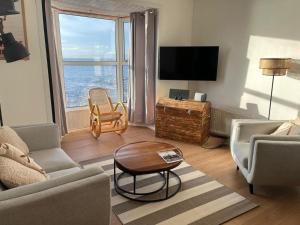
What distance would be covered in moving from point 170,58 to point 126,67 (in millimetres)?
1330

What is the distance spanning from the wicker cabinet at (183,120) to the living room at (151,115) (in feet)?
0.06

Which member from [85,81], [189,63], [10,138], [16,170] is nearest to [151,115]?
[189,63]

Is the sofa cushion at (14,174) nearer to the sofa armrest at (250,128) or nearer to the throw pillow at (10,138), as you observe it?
the throw pillow at (10,138)

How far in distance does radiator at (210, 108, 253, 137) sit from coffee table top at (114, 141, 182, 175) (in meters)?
1.81

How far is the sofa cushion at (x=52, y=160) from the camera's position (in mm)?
2115

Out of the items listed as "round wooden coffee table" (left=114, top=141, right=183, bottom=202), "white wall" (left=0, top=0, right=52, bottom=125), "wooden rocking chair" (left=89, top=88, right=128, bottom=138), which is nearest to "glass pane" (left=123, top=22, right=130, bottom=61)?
"wooden rocking chair" (left=89, top=88, right=128, bottom=138)

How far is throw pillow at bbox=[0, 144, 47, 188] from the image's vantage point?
1.50m

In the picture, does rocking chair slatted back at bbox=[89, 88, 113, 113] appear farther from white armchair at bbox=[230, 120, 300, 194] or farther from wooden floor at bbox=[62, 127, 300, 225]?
white armchair at bbox=[230, 120, 300, 194]

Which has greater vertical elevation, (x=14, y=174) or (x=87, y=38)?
(x=87, y=38)

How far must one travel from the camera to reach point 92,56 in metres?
4.75

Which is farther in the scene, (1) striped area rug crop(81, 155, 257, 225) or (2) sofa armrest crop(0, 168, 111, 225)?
(1) striped area rug crop(81, 155, 257, 225)

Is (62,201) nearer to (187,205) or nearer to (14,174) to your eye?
(14,174)

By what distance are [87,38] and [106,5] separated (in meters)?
0.87

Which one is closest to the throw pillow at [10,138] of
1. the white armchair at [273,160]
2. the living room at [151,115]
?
the living room at [151,115]
